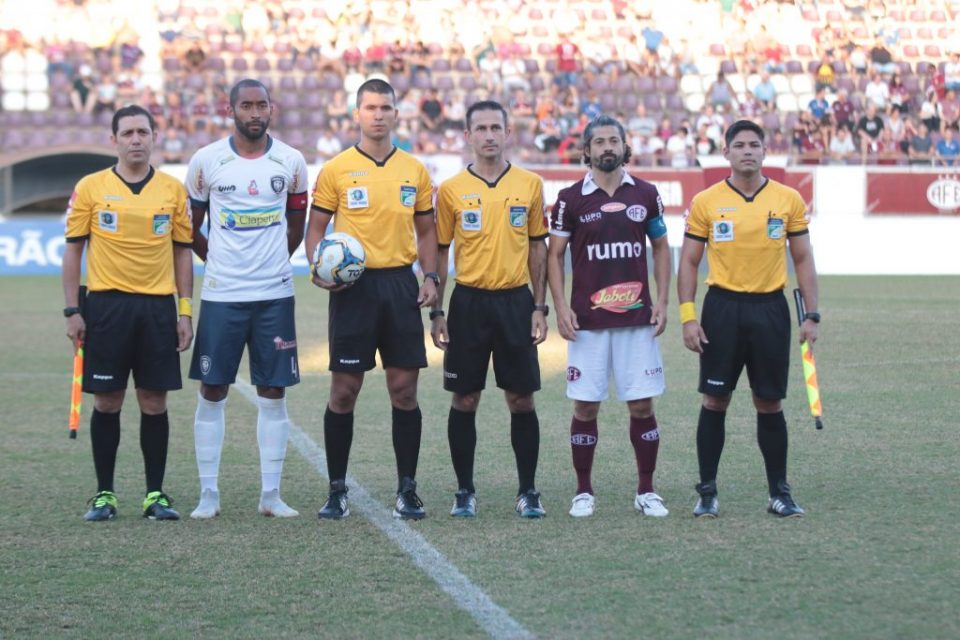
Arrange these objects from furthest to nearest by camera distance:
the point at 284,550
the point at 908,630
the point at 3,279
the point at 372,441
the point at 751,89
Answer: the point at 751,89
the point at 3,279
the point at 372,441
the point at 284,550
the point at 908,630

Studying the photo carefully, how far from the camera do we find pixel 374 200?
6691mm

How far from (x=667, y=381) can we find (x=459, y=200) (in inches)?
221

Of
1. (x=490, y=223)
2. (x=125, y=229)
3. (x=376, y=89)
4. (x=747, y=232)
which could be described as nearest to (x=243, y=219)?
(x=125, y=229)

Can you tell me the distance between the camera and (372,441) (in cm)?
920

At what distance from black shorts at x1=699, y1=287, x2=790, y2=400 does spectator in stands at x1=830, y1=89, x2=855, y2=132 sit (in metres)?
22.3

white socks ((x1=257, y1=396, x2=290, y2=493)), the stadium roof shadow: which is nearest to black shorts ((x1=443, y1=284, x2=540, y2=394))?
white socks ((x1=257, y1=396, x2=290, y2=493))

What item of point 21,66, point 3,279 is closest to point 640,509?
point 3,279

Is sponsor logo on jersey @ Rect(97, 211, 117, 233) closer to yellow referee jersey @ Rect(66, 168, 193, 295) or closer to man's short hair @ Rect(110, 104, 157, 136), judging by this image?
yellow referee jersey @ Rect(66, 168, 193, 295)

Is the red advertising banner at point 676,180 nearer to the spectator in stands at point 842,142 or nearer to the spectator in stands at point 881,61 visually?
the spectator in stands at point 842,142

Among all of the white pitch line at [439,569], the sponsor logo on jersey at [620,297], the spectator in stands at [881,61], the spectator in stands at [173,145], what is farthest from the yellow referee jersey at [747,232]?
the spectator in stands at [881,61]

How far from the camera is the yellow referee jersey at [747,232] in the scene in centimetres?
667

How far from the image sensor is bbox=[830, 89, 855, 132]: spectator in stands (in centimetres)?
2798

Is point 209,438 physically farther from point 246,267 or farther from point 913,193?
→ point 913,193

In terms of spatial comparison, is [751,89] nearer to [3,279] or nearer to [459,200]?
[3,279]
